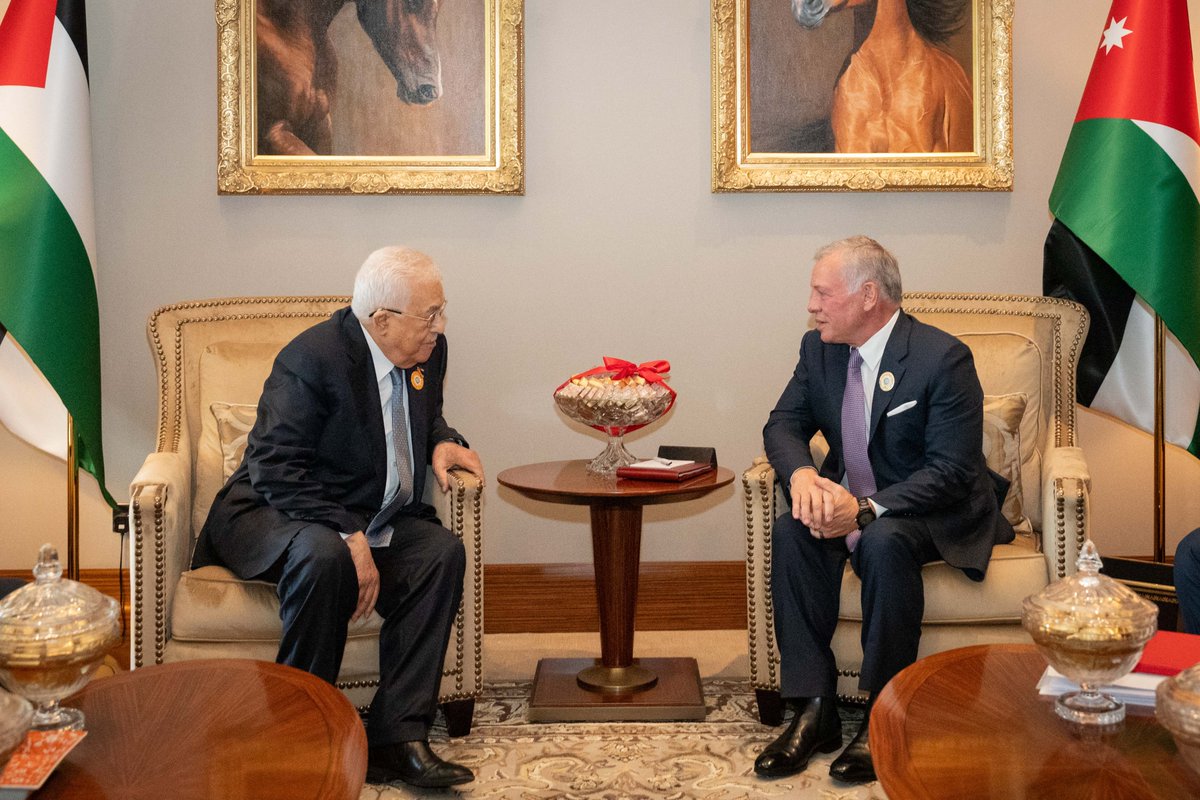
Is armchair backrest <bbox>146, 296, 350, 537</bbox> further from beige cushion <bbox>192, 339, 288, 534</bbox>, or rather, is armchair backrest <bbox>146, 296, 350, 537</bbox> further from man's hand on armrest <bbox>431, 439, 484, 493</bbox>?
man's hand on armrest <bbox>431, 439, 484, 493</bbox>

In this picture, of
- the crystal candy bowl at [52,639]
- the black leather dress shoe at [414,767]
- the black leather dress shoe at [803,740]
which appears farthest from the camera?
the black leather dress shoe at [803,740]

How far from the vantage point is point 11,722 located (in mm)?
1621

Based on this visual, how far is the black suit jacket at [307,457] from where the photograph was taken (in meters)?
2.97

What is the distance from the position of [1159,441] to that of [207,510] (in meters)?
3.05

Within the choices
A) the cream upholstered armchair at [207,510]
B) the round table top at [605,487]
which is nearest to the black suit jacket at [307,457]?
the cream upholstered armchair at [207,510]

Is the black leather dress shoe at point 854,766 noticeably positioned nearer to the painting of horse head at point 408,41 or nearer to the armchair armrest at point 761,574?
the armchair armrest at point 761,574

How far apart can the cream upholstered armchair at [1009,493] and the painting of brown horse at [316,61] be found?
1853 millimetres

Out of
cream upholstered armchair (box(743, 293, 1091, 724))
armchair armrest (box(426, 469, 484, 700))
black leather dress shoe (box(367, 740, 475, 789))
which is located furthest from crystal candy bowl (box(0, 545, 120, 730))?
cream upholstered armchair (box(743, 293, 1091, 724))

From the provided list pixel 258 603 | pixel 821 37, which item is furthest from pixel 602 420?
pixel 821 37

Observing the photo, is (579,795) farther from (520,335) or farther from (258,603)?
(520,335)

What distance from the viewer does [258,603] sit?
9.78 feet

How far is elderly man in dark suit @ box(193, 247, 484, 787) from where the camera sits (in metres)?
2.85

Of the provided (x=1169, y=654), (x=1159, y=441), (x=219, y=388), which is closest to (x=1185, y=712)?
(x=1169, y=654)

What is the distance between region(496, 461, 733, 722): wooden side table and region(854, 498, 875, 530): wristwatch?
43cm
